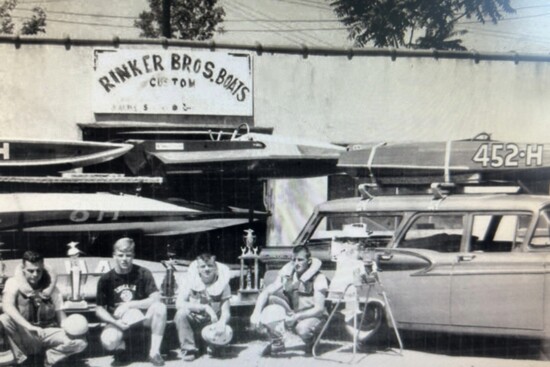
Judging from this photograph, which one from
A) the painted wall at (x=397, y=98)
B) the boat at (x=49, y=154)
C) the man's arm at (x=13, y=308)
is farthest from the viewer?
the painted wall at (x=397, y=98)

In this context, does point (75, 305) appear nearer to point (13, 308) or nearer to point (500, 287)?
point (13, 308)

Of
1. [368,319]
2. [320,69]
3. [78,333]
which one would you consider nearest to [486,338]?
[368,319]

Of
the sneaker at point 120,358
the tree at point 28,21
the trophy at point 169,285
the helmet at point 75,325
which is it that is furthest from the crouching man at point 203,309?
the tree at point 28,21

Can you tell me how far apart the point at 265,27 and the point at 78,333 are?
329 inches

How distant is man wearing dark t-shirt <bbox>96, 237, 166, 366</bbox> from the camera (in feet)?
19.6

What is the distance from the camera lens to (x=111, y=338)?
5.93 m

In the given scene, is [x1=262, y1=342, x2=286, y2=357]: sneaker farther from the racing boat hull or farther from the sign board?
the sign board

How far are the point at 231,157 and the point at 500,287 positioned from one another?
297cm

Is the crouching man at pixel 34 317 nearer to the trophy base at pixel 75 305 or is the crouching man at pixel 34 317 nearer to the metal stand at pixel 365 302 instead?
the trophy base at pixel 75 305

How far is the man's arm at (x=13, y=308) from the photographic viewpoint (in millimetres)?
5676

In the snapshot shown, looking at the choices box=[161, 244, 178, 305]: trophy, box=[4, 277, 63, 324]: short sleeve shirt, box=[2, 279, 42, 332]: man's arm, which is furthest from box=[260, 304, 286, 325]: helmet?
box=[2, 279, 42, 332]: man's arm

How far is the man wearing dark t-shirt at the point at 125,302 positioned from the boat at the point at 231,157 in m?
1.38

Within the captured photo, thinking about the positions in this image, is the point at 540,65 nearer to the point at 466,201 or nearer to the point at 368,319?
the point at 466,201

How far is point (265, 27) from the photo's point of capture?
12.9 meters
